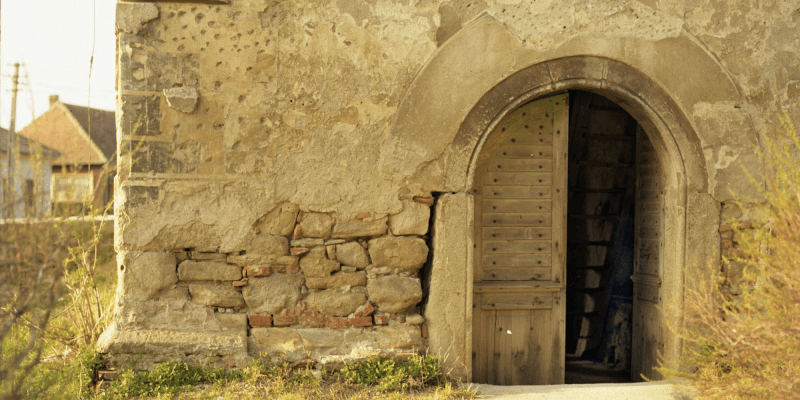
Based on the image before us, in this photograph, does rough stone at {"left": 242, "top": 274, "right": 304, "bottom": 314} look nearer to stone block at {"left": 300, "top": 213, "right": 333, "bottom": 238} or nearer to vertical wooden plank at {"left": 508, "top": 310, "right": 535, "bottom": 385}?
stone block at {"left": 300, "top": 213, "right": 333, "bottom": 238}

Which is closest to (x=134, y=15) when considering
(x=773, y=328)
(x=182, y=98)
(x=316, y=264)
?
(x=182, y=98)

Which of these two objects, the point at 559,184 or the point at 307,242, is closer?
the point at 307,242

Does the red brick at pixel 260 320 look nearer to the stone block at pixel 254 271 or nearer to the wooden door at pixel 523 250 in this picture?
the stone block at pixel 254 271

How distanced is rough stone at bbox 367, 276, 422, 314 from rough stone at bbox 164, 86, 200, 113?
5.77ft

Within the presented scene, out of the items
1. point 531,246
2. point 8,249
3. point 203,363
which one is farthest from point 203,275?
point 531,246

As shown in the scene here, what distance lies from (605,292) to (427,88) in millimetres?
3321

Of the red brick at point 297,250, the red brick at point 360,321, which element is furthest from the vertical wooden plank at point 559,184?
the red brick at point 297,250

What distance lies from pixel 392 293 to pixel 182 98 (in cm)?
199

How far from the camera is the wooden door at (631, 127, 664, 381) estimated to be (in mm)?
4555

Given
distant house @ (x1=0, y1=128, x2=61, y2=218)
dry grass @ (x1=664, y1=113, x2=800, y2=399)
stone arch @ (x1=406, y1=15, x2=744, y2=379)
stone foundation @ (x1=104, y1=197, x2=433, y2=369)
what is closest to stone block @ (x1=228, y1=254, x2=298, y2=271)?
stone foundation @ (x1=104, y1=197, x2=433, y2=369)

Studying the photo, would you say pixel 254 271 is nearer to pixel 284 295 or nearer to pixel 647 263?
pixel 284 295

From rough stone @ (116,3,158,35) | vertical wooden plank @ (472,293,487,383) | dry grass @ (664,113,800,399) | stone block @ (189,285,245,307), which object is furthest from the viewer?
vertical wooden plank @ (472,293,487,383)

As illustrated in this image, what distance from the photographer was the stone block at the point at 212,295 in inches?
149

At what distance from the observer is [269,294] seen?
12.6 feet
